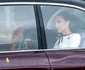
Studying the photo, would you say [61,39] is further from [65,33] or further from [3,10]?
[3,10]

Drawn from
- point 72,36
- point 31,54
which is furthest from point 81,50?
point 31,54

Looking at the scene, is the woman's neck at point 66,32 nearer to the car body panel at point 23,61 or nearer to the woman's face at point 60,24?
the woman's face at point 60,24

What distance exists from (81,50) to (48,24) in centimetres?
49

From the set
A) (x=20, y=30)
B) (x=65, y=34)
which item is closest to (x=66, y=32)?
(x=65, y=34)

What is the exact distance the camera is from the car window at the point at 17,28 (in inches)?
211

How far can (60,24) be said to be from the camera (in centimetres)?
549

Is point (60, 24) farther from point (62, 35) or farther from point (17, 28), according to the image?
point (17, 28)

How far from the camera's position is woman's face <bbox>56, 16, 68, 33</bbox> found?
5477 millimetres

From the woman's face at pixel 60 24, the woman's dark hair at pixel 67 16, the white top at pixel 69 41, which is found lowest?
the white top at pixel 69 41

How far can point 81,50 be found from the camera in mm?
5434

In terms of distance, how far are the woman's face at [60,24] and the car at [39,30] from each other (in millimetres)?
42

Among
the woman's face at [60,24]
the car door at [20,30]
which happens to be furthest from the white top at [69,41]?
the car door at [20,30]

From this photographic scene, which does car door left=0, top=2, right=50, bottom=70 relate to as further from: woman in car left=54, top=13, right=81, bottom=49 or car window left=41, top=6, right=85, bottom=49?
woman in car left=54, top=13, right=81, bottom=49

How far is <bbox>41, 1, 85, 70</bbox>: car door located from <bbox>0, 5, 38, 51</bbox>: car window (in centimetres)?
16
